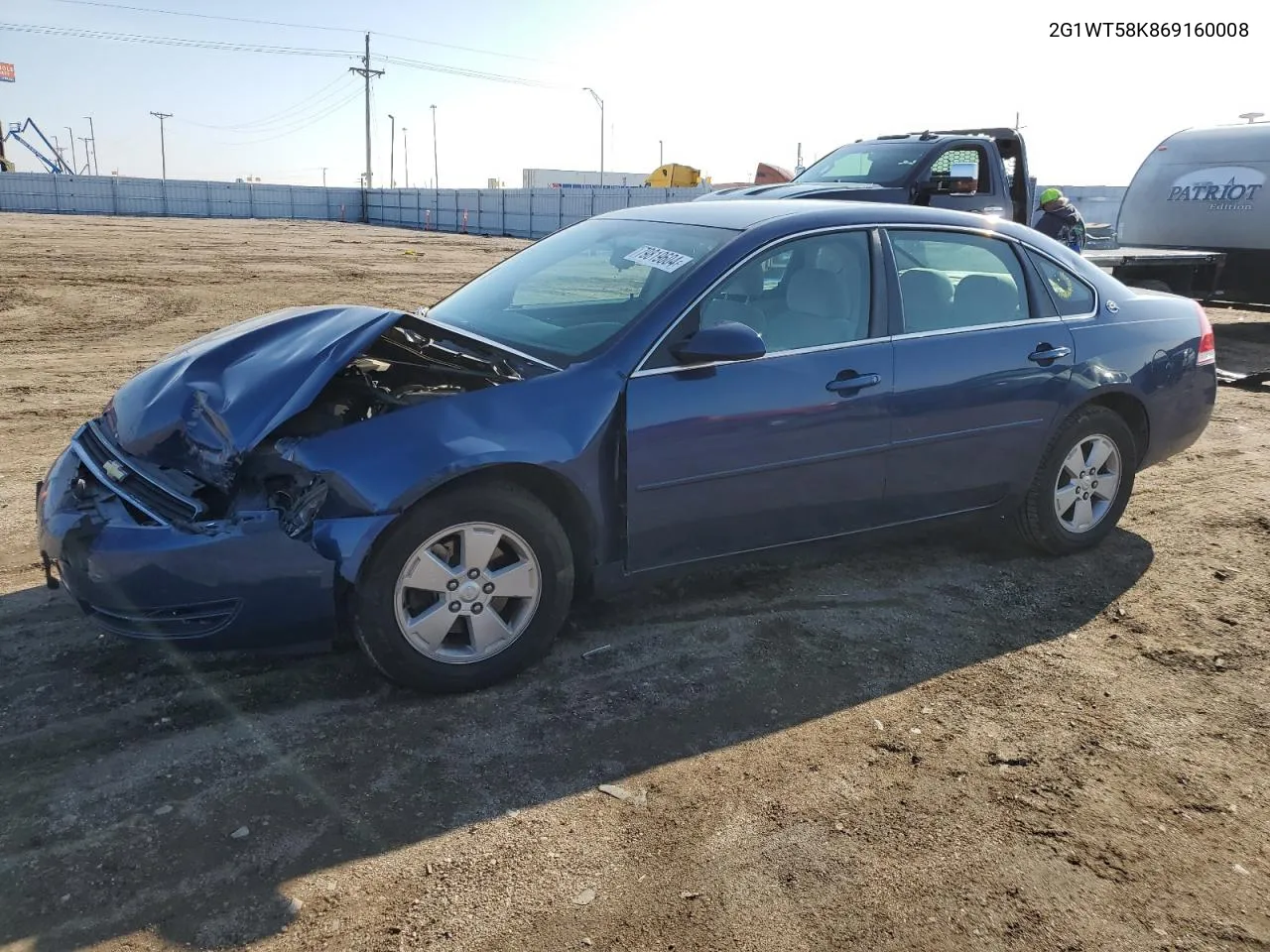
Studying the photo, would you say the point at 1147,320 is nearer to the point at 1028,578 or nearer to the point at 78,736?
the point at 1028,578

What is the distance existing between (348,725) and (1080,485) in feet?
12.0

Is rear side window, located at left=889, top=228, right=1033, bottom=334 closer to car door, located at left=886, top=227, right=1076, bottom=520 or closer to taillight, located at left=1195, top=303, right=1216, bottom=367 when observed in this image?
car door, located at left=886, top=227, right=1076, bottom=520

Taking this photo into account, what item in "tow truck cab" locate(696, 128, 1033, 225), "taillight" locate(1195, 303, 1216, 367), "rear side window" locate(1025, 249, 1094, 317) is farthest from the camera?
"tow truck cab" locate(696, 128, 1033, 225)

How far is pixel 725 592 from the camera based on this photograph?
14.8 ft

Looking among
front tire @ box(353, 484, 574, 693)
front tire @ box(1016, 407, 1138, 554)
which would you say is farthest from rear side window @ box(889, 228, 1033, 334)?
front tire @ box(353, 484, 574, 693)

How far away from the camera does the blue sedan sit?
325 cm

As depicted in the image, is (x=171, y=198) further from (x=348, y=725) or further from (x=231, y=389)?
(x=348, y=725)

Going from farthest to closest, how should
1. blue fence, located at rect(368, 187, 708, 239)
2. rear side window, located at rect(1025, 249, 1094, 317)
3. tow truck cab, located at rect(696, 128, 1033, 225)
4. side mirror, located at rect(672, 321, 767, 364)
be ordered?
blue fence, located at rect(368, 187, 708, 239) → tow truck cab, located at rect(696, 128, 1033, 225) → rear side window, located at rect(1025, 249, 1094, 317) → side mirror, located at rect(672, 321, 767, 364)

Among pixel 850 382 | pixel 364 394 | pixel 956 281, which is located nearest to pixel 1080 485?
pixel 956 281

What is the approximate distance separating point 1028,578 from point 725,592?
152cm

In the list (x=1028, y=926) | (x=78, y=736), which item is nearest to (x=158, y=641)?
(x=78, y=736)

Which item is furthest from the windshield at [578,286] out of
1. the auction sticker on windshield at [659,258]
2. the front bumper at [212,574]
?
the front bumper at [212,574]

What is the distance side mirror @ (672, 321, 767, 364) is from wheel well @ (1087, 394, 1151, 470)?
2172mm

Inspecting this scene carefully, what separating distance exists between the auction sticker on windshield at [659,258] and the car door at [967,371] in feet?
3.23
